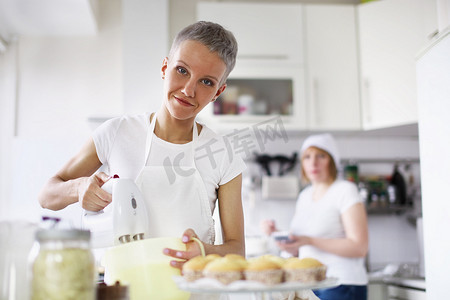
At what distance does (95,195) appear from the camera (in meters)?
1.10

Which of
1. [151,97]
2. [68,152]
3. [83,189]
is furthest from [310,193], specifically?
[83,189]

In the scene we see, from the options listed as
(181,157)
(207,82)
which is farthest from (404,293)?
(207,82)

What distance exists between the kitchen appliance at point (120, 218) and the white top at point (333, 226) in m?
1.53

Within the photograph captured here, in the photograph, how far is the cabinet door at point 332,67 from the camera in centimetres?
312

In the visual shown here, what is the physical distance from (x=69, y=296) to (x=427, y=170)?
1435 millimetres

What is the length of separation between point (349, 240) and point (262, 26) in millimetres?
1490

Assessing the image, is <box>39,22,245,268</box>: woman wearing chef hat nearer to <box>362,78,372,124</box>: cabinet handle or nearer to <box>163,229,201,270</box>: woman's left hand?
<box>163,229,201,270</box>: woman's left hand

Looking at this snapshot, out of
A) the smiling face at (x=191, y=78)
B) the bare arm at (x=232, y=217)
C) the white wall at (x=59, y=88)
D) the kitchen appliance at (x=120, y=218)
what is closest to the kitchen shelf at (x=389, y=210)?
the white wall at (x=59, y=88)

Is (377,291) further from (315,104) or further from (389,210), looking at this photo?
(315,104)

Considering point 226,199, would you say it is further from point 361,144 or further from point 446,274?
point 361,144

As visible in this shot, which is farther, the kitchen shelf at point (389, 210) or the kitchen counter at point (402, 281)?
the kitchen shelf at point (389, 210)

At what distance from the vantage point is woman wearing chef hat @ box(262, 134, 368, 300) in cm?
238

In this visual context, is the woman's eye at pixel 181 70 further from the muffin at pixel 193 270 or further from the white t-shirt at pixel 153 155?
the muffin at pixel 193 270

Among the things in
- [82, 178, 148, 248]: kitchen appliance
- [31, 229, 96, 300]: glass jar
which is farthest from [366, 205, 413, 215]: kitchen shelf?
[31, 229, 96, 300]: glass jar
